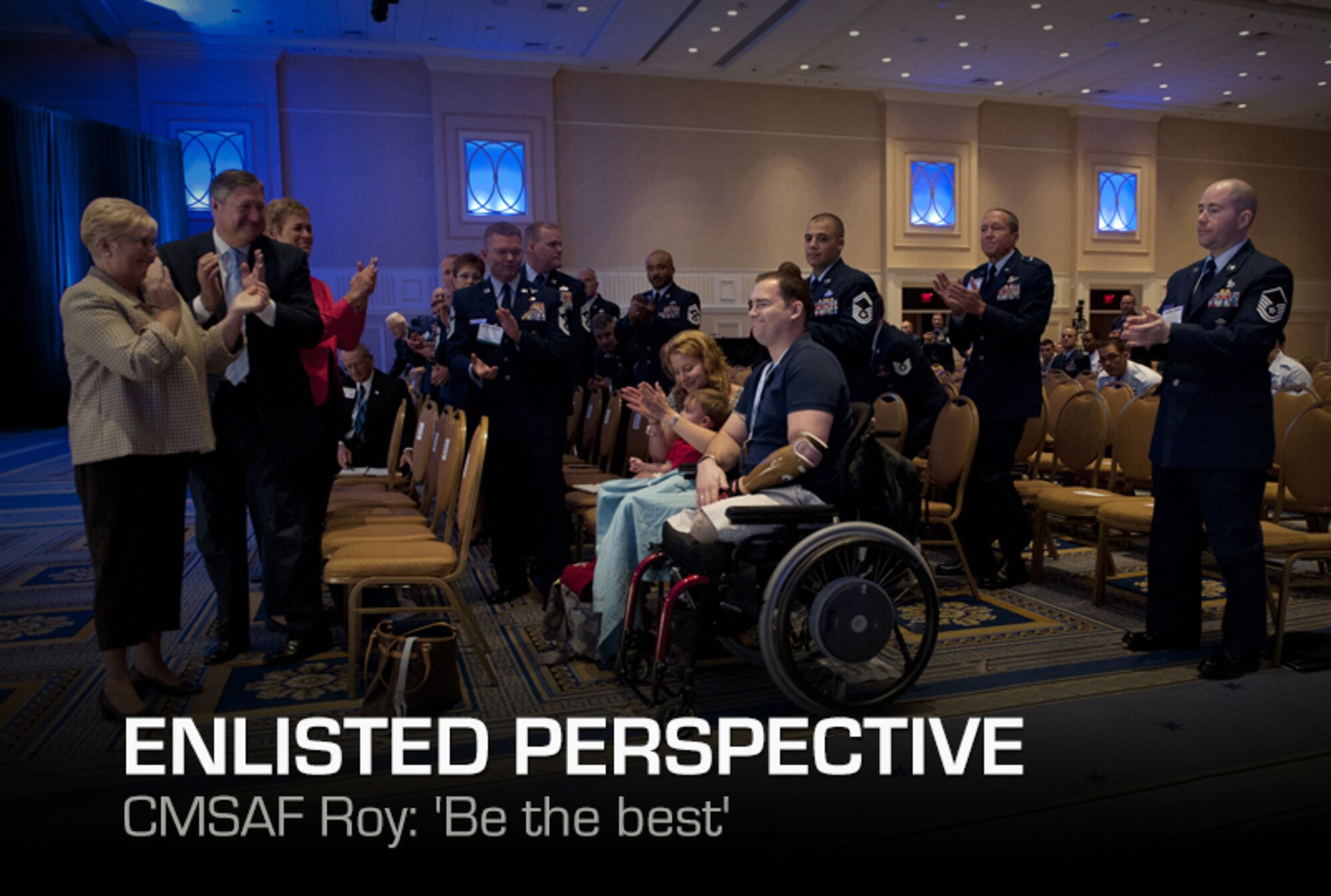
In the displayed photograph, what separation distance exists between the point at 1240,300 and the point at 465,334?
264 cm

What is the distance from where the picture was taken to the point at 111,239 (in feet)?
7.88

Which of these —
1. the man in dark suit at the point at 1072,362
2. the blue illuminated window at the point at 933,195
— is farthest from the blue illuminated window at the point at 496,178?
the man in dark suit at the point at 1072,362

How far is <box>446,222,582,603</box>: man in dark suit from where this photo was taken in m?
3.63

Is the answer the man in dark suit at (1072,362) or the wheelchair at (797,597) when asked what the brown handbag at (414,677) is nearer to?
the wheelchair at (797,597)

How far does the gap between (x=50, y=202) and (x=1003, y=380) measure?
1095 cm

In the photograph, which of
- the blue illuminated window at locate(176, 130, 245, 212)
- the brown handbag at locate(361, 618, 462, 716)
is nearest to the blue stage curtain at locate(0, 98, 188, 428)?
the blue illuminated window at locate(176, 130, 245, 212)

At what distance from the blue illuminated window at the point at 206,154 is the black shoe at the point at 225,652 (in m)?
9.09

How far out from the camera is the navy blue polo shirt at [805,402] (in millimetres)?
2486

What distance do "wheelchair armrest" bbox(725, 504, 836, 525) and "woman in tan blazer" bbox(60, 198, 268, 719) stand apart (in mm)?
1441

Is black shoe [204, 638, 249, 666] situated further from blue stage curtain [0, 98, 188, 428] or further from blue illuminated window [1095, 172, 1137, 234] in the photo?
blue illuminated window [1095, 172, 1137, 234]

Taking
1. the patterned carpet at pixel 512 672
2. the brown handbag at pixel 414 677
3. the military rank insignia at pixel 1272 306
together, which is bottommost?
the patterned carpet at pixel 512 672

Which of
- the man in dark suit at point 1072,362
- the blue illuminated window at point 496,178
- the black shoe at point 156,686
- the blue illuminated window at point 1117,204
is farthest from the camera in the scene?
the blue illuminated window at point 1117,204

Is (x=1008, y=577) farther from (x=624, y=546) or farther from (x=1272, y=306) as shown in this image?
(x=624, y=546)

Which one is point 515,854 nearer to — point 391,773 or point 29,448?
point 391,773
